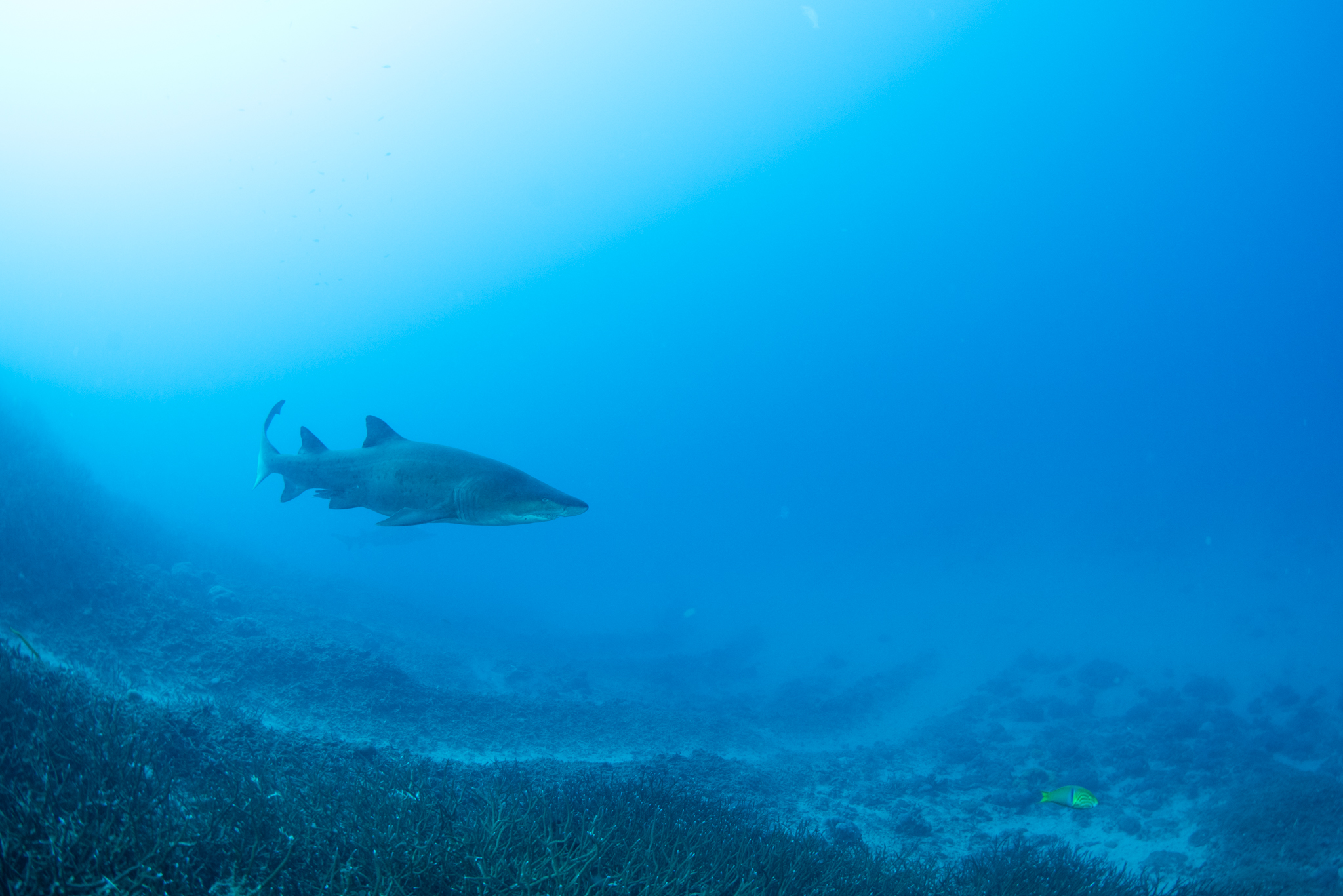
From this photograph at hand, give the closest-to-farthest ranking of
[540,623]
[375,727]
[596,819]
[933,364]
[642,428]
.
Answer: [596,819] < [375,727] < [540,623] < [933,364] < [642,428]

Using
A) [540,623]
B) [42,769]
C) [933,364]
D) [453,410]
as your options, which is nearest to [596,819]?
[42,769]

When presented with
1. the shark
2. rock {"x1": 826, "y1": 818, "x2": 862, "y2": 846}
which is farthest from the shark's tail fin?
rock {"x1": 826, "y1": 818, "x2": 862, "y2": 846}

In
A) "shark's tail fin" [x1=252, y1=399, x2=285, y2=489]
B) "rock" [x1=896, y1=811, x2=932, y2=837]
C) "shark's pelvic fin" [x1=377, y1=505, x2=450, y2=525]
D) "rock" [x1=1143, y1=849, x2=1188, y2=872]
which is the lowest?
"rock" [x1=896, y1=811, x2=932, y2=837]

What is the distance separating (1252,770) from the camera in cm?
1313

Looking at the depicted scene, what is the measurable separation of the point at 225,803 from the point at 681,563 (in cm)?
8031

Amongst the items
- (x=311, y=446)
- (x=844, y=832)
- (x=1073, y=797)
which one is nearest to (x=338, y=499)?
(x=311, y=446)

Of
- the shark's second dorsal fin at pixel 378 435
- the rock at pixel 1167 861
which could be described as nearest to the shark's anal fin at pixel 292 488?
the shark's second dorsal fin at pixel 378 435

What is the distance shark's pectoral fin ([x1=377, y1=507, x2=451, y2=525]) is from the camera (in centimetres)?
370

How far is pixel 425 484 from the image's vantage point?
403 cm

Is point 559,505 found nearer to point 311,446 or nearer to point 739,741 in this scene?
point 311,446

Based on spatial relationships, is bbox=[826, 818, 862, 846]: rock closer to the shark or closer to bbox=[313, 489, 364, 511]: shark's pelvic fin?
the shark

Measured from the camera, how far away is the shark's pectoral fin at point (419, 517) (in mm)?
3703

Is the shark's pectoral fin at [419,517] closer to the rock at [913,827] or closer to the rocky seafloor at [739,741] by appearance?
the rocky seafloor at [739,741]

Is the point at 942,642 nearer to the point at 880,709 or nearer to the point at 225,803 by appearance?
the point at 880,709
